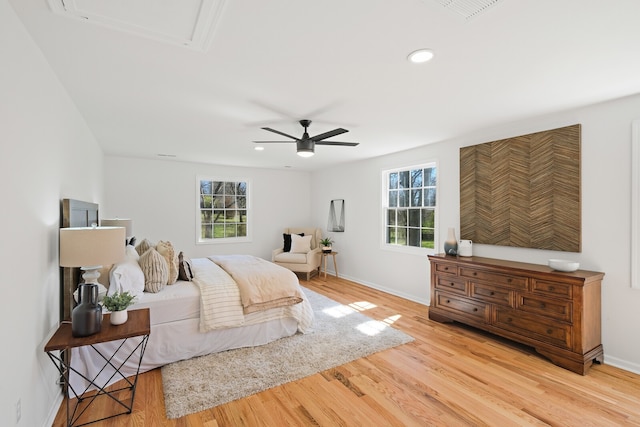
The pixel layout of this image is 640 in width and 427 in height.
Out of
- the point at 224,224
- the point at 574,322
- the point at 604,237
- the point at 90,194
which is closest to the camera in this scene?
the point at 574,322

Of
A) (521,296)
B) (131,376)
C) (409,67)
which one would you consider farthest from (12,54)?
(521,296)

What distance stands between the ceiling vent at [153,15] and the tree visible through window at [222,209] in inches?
198

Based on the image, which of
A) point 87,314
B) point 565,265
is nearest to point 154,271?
point 87,314

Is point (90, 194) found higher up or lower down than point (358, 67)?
lower down

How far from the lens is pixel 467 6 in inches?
62.0

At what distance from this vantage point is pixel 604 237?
304 centimetres

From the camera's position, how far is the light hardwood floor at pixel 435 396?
218 centimetres

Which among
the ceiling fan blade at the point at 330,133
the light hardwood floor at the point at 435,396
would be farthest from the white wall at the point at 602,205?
the ceiling fan blade at the point at 330,133

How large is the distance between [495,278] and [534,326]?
1.85 ft

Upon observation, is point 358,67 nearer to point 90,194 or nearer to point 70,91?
point 70,91

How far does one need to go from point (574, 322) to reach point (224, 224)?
6044 millimetres

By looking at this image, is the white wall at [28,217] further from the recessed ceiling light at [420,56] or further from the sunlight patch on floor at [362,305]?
the sunlight patch on floor at [362,305]

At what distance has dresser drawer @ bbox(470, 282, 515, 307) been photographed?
10.9ft

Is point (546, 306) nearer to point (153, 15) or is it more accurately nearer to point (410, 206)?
point (410, 206)
